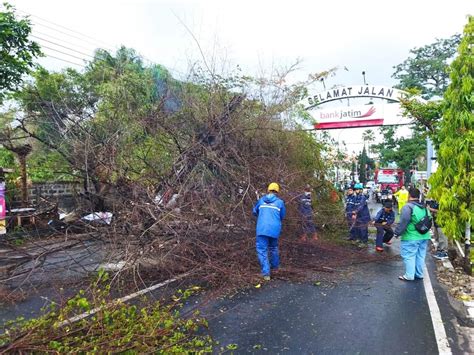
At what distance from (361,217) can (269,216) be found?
4.03 m

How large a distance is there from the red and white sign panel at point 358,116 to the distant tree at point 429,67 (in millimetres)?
14644

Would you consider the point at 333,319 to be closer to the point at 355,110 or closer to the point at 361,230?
the point at 361,230

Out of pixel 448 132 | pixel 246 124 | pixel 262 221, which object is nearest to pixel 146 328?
pixel 262 221

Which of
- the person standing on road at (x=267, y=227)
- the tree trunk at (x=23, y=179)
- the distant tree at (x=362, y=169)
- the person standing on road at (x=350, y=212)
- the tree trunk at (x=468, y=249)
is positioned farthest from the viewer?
the distant tree at (x=362, y=169)

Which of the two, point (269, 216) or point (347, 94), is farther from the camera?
point (347, 94)

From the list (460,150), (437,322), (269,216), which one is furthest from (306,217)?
(437,322)

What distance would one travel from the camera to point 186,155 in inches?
285

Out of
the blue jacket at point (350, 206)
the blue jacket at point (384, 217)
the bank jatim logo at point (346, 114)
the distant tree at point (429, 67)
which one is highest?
the distant tree at point (429, 67)

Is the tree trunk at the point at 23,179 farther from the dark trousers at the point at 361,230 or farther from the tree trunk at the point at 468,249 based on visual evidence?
the tree trunk at the point at 468,249

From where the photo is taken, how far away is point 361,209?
31.6ft

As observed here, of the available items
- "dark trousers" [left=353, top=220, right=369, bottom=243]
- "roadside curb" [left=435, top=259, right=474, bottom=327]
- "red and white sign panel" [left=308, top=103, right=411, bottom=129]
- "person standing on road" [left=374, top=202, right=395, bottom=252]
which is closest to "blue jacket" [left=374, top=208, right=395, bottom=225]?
"person standing on road" [left=374, top=202, right=395, bottom=252]

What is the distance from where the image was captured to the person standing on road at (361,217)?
9.46 m

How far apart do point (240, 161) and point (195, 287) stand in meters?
2.75

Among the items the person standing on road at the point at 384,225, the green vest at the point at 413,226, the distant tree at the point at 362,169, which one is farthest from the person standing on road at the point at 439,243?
the distant tree at the point at 362,169
